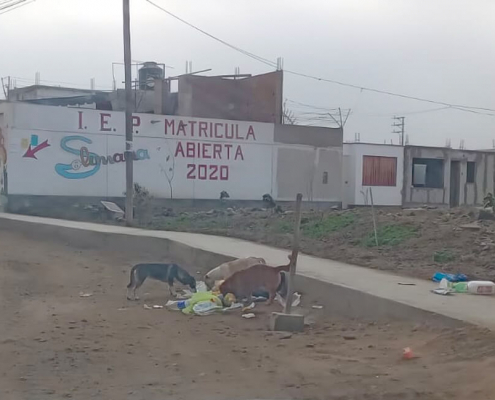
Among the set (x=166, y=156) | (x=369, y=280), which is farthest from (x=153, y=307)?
(x=166, y=156)

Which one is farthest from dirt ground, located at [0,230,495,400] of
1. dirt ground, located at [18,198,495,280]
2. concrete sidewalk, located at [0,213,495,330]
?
dirt ground, located at [18,198,495,280]

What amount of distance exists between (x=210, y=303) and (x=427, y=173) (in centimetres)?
3410

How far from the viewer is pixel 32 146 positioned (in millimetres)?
28703

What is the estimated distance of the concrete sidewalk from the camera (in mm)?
9484

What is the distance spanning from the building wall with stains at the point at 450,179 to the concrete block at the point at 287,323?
1297 inches

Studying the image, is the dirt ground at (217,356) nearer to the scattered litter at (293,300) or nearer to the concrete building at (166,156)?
the scattered litter at (293,300)

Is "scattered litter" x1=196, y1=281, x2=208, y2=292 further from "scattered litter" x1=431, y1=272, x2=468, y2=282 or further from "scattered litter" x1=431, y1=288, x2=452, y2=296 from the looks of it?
"scattered litter" x1=431, y1=288, x2=452, y2=296

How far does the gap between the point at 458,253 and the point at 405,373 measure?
6.75m

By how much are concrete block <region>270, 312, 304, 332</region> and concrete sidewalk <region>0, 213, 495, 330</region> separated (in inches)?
48.8

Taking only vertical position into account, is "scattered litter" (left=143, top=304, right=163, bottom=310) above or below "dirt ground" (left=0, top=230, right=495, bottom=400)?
below

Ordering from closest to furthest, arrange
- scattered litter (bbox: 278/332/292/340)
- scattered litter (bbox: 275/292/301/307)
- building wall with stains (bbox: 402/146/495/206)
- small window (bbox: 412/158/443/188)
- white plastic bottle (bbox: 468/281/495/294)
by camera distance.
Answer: scattered litter (bbox: 278/332/292/340), white plastic bottle (bbox: 468/281/495/294), scattered litter (bbox: 275/292/301/307), building wall with stains (bbox: 402/146/495/206), small window (bbox: 412/158/443/188)

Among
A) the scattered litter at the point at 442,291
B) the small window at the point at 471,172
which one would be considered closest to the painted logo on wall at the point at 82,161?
the scattered litter at the point at 442,291

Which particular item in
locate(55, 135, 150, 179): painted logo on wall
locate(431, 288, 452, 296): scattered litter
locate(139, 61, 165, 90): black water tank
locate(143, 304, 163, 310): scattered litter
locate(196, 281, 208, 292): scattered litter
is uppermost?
locate(139, 61, 165, 90): black water tank

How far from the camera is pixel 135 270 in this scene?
12.5 metres
